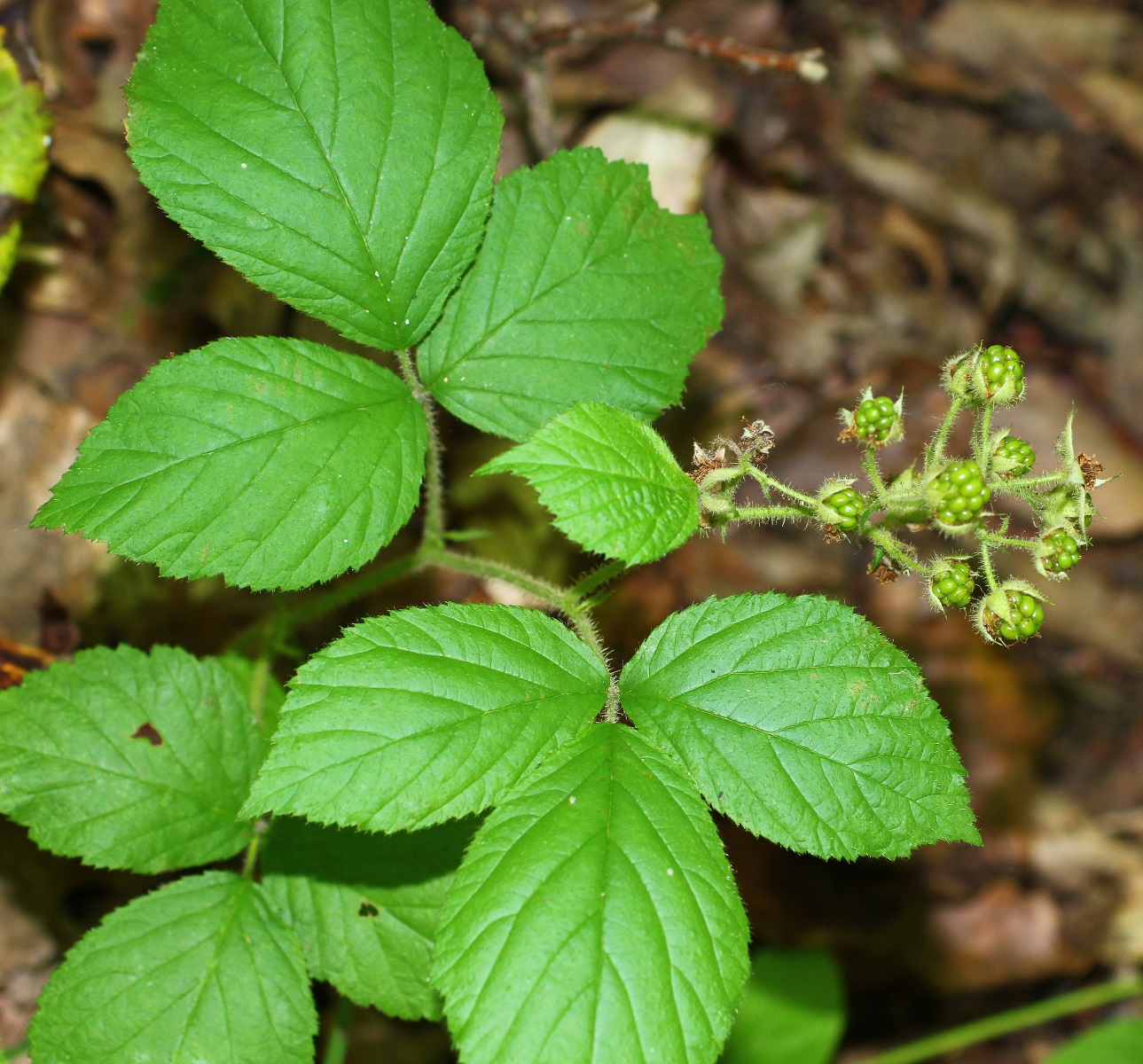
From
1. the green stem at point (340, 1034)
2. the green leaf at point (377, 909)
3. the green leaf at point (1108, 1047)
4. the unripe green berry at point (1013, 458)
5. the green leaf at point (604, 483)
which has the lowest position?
the green stem at point (340, 1034)

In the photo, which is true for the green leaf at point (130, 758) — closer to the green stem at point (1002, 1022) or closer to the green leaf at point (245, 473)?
the green leaf at point (245, 473)

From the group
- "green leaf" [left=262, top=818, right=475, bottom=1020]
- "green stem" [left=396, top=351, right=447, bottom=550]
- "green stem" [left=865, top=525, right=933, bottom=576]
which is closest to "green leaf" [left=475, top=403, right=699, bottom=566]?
"green stem" [left=865, top=525, right=933, bottom=576]

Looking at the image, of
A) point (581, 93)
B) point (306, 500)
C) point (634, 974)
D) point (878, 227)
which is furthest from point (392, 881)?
point (878, 227)

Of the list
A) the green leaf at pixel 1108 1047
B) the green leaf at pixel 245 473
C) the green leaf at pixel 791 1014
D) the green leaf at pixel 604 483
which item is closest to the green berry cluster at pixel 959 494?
the green leaf at pixel 604 483

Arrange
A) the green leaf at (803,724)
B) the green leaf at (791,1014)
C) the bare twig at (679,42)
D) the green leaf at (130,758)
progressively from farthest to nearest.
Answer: the green leaf at (791,1014) → the bare twig at (679,42) → the green leaf at (130,758) → the green leaf at (803,724)

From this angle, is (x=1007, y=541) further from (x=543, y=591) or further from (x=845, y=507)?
(x=543, y=591)

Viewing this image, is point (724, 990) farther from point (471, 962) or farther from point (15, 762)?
point (15, 762)
